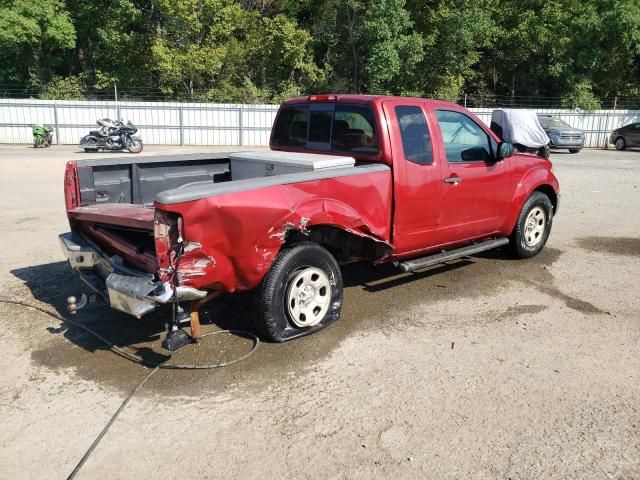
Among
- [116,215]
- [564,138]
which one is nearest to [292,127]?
[116,215]

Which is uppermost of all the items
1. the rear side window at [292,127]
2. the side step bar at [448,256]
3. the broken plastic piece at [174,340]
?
the rear side window at [292,127]

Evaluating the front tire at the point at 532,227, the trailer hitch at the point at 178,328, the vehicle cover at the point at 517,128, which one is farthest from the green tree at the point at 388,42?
the trailer hitch at the point at 178,328

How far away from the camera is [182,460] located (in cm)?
314

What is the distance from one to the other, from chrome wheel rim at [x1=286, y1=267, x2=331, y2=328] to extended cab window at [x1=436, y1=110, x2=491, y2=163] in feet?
6.34

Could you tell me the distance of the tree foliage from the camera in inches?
1314

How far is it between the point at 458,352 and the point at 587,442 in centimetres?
129

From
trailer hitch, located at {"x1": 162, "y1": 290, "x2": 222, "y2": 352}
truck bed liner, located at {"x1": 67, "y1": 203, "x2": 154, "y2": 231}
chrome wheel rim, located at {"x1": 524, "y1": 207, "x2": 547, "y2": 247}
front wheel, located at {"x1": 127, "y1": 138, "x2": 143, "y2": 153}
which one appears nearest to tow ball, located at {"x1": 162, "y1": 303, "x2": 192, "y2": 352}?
trailer hitch, located at {"x1": 162, "y1": 290, "x2": 222, "y2": 352}

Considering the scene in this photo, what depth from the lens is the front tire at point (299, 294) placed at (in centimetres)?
439

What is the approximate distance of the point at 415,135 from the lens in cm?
545

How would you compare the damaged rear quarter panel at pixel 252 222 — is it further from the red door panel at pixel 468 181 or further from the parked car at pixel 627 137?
the parked car at pixel 627 137

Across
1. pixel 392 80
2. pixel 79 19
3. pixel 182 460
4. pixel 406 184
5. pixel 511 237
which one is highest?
pixel 79 19

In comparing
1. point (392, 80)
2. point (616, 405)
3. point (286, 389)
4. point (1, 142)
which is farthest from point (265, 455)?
point (392, 80)

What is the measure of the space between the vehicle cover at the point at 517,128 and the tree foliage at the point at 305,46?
17.4 meters

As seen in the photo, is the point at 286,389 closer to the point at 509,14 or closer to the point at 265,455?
the point at 265,455
